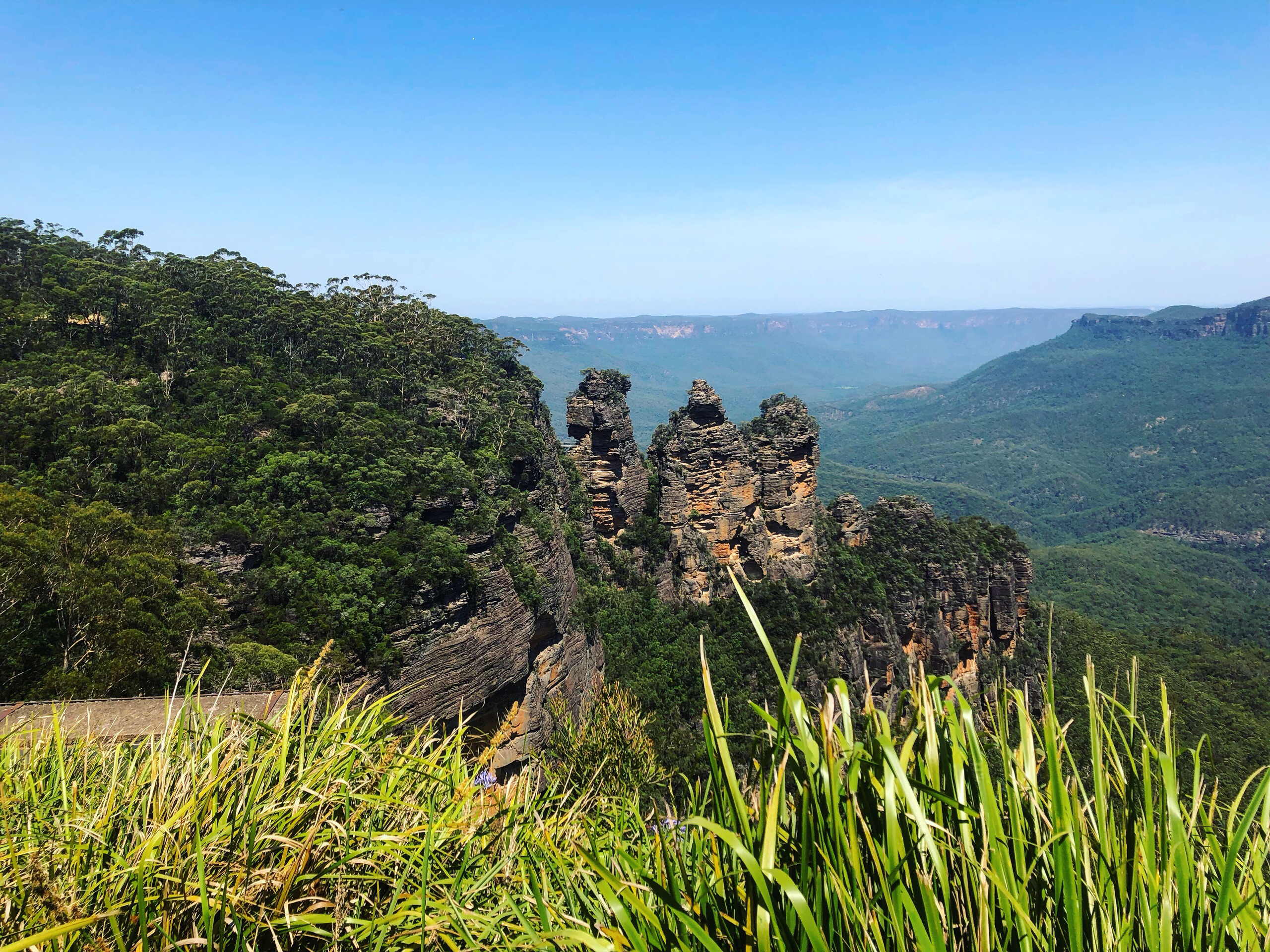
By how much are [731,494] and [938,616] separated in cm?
1659

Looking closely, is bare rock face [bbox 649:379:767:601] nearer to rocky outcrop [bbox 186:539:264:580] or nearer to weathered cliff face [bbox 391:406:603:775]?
weathered cliff face [bbox 391:406:603:775]

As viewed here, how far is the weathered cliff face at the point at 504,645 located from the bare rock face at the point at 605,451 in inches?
307

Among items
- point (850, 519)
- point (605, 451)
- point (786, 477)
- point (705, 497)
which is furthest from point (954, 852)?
point (850, 519)

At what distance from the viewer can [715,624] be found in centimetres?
3656

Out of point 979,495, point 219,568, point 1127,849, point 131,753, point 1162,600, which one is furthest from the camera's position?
point 979,495

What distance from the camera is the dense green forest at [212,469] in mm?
14828

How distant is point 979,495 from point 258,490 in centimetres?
16996

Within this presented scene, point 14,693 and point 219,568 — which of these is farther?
point 219,568

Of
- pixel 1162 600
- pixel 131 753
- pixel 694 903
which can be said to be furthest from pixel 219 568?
pixel 1162 600

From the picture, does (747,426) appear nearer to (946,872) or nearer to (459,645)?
(459,645)

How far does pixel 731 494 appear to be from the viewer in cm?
3866

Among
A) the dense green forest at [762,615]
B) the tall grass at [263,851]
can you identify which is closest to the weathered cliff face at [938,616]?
the dense green forest at [762,615]

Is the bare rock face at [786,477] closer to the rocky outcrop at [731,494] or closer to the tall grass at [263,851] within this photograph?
the rocky outcrop at [731,494]

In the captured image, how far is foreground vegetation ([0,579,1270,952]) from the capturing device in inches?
98.7
